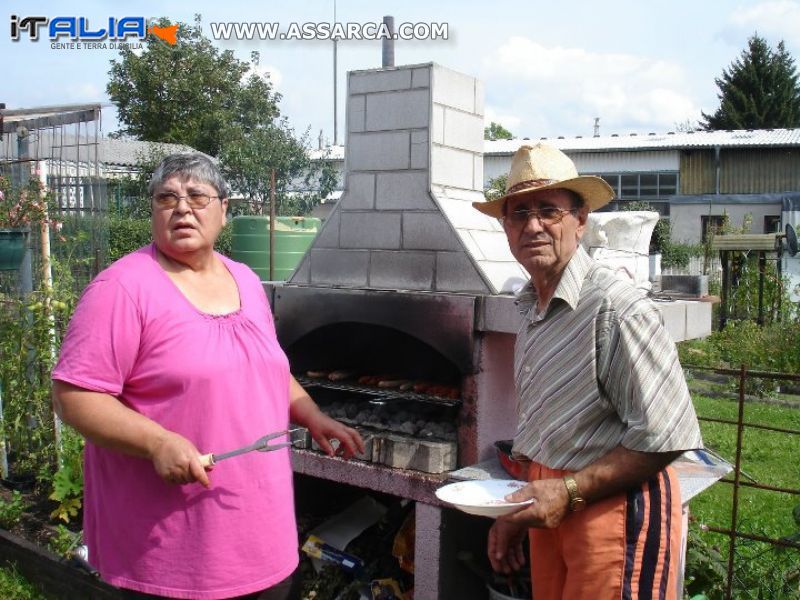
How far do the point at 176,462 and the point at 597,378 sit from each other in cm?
112

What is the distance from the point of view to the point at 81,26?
907cm

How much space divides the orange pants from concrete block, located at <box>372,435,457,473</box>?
1770 millimetres

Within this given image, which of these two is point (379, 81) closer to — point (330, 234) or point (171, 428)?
point (330, 234)

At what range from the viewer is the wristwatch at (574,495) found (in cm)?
203

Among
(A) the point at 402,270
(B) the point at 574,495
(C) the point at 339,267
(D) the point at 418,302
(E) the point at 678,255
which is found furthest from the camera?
(E) the point at 678,255

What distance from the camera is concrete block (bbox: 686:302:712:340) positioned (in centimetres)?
404

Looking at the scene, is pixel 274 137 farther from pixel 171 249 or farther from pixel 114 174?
pixel 171 249

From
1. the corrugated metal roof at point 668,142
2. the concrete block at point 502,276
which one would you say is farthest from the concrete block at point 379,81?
the corrugated metal roof at point 668,142

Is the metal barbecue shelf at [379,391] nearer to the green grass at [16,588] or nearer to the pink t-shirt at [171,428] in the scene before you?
the pink t-shirt at [171,428]

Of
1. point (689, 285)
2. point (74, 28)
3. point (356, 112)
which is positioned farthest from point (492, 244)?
point (74, 28)

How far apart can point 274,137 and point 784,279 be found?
992 centimetres

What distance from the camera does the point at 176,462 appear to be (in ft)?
7.07

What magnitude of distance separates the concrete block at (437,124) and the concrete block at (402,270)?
0.60 metres

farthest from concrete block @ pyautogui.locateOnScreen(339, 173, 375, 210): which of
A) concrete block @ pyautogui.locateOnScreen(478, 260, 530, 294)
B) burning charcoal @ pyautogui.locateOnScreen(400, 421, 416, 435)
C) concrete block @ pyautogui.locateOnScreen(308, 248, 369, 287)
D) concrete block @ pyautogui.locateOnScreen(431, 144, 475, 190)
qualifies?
burning charcoal @ pyautogui.locateOnScreen(400, 421, 416, 435)
